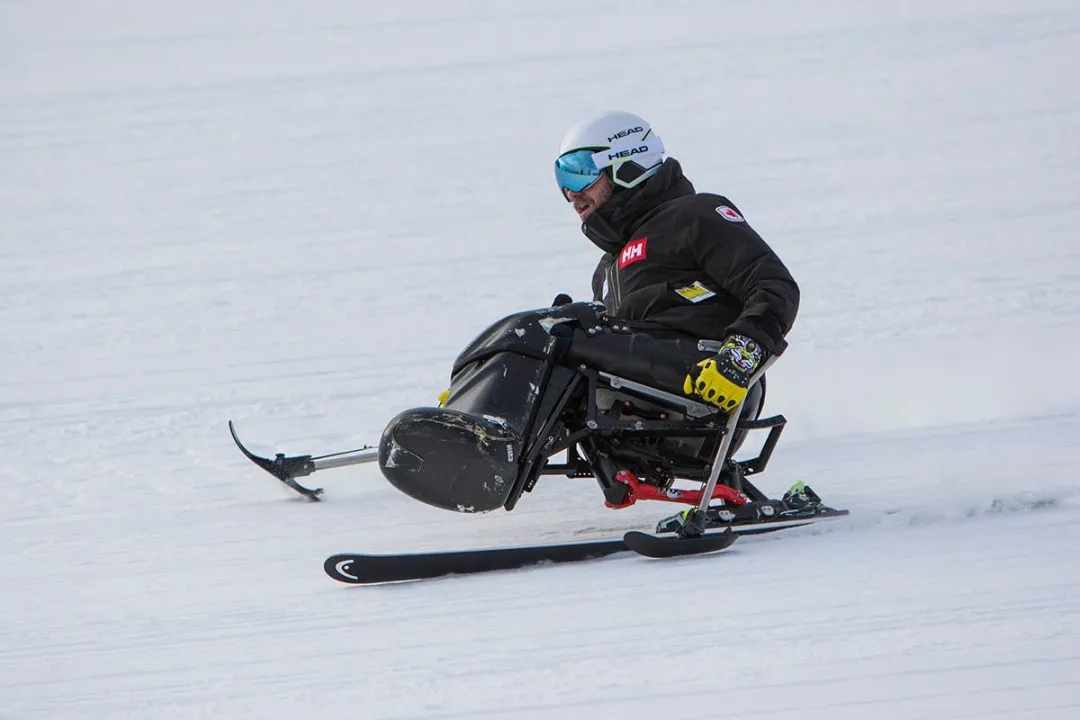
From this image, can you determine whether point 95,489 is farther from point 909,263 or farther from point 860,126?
point 860,126

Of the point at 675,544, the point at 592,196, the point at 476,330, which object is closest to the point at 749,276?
the point at 592,196

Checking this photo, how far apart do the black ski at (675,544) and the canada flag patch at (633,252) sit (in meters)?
1.02

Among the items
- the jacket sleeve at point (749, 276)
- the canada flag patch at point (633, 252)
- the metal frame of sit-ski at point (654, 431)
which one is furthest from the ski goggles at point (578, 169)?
the metal frame of sit-ski at point (654, 431)

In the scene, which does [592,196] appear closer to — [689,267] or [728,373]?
[689,267]

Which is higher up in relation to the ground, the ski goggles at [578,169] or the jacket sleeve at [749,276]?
the ski goggles at [578,169]

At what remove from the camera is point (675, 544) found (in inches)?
160

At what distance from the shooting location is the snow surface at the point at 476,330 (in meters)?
3.40

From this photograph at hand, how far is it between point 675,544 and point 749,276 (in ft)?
3.07

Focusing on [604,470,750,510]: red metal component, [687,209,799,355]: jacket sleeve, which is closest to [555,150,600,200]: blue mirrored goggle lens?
[687,209,799,355]: jacket sleeve

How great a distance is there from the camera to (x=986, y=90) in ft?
38.4

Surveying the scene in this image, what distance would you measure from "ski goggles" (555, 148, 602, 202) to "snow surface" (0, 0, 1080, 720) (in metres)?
1.27

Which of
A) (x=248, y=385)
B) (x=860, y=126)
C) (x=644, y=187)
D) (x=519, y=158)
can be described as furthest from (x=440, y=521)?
(x=860, y=126)

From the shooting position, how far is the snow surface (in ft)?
11.2

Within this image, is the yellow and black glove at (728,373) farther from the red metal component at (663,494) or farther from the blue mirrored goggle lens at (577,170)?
the blue mirrored goggle lens at (577,170)
